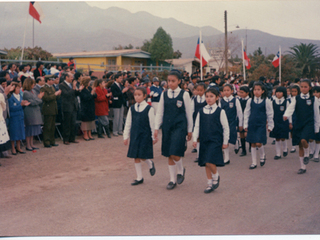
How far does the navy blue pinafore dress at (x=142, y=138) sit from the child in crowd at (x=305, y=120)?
137 inches

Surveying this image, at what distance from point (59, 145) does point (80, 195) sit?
5.02 metres

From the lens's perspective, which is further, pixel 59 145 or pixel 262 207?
pixel 59 145

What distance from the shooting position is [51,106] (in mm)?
10453

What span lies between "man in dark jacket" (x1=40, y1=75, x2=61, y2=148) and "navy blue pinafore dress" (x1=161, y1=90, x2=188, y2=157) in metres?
5.14

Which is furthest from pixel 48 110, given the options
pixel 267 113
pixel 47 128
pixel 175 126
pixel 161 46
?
pixel 161 46

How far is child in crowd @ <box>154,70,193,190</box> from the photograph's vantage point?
6.39 metres

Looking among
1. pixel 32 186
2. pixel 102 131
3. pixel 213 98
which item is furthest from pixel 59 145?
pixel 213 98

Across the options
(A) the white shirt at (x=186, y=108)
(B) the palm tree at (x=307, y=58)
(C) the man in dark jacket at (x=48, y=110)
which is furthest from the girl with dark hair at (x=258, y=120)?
(B) the palm tree at (x=307, y=58)

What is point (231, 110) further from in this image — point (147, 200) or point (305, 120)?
point (147, 200)

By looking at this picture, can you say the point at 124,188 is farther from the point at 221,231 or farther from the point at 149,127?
the point at 221,231

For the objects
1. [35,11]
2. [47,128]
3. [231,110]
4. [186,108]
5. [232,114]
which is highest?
[35,11]

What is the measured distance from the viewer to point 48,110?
34.0 ft

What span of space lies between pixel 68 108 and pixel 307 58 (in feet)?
131

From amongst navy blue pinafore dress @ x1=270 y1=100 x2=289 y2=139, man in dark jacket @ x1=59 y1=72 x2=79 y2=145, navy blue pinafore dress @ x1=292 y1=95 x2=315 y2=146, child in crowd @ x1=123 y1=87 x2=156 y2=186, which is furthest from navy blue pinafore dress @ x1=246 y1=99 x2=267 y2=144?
man in dark jacket @ x1=59 y1=72 x2=79 y2=145
